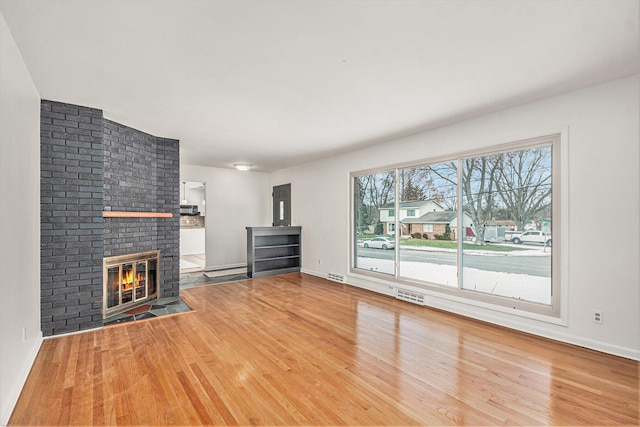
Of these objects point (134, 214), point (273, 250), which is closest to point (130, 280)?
point (134, 214)

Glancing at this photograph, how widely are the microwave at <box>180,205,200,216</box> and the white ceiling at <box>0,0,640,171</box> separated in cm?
698

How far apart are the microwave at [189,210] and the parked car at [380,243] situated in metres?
7.28

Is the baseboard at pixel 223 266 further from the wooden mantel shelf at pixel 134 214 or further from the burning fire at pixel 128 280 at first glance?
the burning fire at pixel 128 280

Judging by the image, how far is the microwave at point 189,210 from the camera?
10.5 m

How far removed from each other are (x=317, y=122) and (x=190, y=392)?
3318 mm

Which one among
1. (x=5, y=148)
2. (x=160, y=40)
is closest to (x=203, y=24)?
(x=160, y=40)

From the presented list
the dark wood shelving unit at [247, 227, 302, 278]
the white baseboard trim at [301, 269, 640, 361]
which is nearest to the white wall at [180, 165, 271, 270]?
the dark wood shelving unit at [247, 227, 302, 278]

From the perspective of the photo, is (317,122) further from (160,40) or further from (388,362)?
(388,362)

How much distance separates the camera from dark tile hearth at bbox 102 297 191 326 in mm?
3947

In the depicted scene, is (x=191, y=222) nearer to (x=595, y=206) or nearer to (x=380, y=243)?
(x=380, y=243)

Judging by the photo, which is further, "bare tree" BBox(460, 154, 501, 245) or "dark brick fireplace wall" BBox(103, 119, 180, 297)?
"dark brick fireplace wall" BBox(103, 119, 180, 297)

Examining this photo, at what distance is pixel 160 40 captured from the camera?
2.23m

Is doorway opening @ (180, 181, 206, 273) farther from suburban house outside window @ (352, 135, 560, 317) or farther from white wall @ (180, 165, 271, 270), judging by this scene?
suburban house outside window @ (352, 135, 560, 317)

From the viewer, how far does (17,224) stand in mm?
2355
